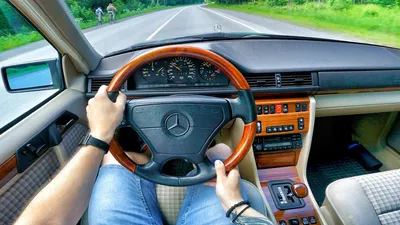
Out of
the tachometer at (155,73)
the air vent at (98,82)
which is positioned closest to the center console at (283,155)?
the tachometer at (155,73)

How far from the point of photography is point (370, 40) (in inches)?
107

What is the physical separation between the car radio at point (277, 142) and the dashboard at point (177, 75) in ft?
1.58

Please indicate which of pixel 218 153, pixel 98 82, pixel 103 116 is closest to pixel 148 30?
pixel 98 82

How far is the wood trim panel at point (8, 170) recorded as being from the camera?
1.49 metres

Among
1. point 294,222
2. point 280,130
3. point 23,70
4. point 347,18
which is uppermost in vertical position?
point 347,18

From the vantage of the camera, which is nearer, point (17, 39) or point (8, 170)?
point (8, 170)

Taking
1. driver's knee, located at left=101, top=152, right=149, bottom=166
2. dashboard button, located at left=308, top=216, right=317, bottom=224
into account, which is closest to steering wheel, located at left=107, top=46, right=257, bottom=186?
driver's knee, located at left=101, top=152, right=149, bottom=166

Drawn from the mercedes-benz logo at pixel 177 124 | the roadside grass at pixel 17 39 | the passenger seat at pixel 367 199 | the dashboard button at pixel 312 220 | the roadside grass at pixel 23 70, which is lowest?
the dashboard button at pixel 312 220

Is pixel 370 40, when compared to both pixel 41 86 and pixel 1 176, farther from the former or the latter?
pixel 1 176

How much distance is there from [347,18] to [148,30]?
5.84 feet

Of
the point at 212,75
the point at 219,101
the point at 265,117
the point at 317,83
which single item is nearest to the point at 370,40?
the point at 317,83

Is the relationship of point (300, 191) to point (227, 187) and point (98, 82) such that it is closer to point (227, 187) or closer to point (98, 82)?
point (227, 187)

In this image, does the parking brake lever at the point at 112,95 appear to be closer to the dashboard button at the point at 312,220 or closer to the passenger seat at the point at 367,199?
the passenger seat at the point at 367,199

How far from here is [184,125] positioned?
56.8 inches
